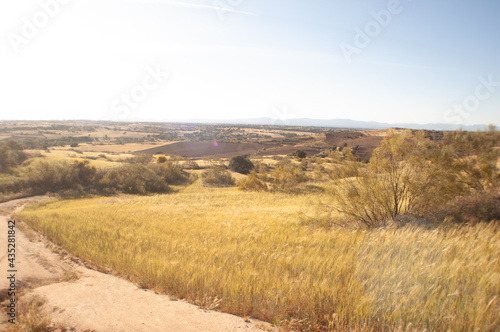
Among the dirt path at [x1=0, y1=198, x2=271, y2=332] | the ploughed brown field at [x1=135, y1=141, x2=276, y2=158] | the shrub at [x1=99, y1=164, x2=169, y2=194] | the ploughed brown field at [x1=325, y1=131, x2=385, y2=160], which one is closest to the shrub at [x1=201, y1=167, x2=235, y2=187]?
the shrub at [x1=99, y1=164, x2=169, y2=194]

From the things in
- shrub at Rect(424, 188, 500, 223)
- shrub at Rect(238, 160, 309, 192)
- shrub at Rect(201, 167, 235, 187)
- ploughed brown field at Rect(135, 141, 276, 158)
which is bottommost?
shrub at Rect(201, 167, 235, 187)

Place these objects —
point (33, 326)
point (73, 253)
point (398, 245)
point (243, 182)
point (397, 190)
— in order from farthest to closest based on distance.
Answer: point (243, 182) < point (397, 190) < point (73, 253) < point (398, 245) < point (33, 326)

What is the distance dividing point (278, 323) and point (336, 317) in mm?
729

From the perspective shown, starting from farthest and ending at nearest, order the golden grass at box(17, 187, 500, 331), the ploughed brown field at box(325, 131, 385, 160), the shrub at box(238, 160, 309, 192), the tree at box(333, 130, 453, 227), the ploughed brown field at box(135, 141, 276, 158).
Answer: the ploughed brown field at box(135, 141, 276, 158) < the ploughed brown field at box(325, 131, 385, 160) < the shrub at box(238, 160, 309, 192) < the tree at box(333, 130, 453, 227) < the golden grass at box(17, 187, 500, 331)

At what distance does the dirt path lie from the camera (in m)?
2.96

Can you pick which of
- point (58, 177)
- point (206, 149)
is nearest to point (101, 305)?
point (58, 177)

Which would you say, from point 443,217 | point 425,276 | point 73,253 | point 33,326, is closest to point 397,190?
point 443,217

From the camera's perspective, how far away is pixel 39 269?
4.73 m

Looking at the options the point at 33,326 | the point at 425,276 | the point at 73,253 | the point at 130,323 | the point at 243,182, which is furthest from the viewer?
the point at 243,182

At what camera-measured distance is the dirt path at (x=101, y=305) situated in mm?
2963

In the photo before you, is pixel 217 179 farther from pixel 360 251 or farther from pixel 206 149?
pixel 206 149

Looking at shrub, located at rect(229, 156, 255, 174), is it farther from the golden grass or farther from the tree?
the golden grass

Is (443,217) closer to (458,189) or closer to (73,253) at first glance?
(458,189)

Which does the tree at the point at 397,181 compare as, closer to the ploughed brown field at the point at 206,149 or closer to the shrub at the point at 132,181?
the shrub at the point at 132,181
